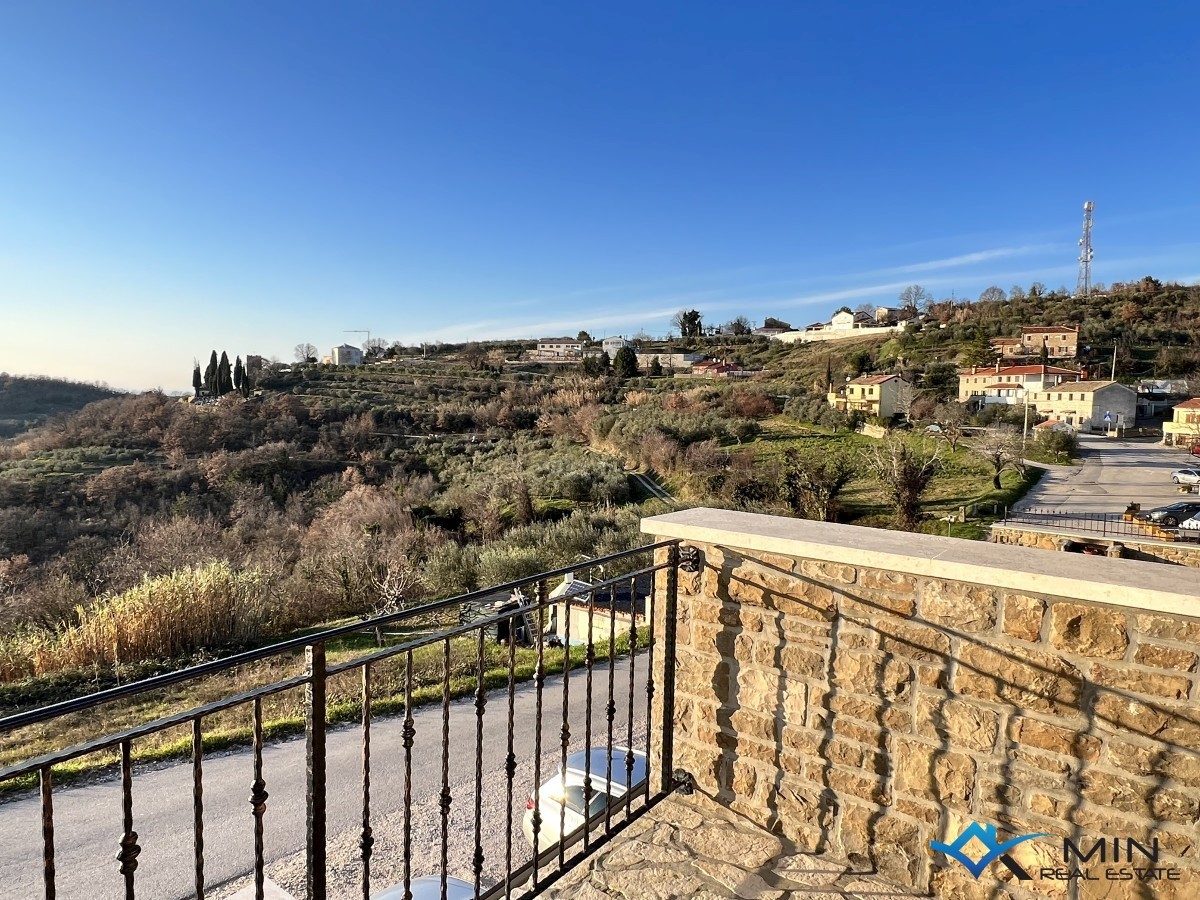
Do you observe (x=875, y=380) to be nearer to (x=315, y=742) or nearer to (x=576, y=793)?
(x=576, y=793)

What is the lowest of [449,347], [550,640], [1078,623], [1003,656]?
[550,640]

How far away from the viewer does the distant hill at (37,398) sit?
33.0 metres

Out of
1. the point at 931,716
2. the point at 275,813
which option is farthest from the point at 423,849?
the point at 931,716

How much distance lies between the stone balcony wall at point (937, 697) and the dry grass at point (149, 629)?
9.77 metres

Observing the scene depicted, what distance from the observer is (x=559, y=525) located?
1623cm

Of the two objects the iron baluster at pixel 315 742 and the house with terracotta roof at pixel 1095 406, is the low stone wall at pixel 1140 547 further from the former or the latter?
the house with terracotta roof at pixel 1095 406

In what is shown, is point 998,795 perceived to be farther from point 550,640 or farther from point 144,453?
point 144,453

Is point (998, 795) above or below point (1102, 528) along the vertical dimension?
above

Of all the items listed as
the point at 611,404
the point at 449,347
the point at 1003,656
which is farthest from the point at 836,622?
the point at 449,347

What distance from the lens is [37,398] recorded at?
3666 centimetres

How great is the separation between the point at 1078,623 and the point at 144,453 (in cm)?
3201

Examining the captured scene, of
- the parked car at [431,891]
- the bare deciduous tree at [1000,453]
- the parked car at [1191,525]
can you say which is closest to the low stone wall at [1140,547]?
the parked car at [1191,525]

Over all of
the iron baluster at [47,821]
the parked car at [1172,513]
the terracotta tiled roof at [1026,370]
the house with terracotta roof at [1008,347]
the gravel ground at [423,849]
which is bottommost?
the gravel ground at [423,849]

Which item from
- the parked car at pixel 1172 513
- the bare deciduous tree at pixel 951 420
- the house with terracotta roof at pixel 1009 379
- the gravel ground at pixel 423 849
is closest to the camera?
the gravel ground at pixel 423 849
